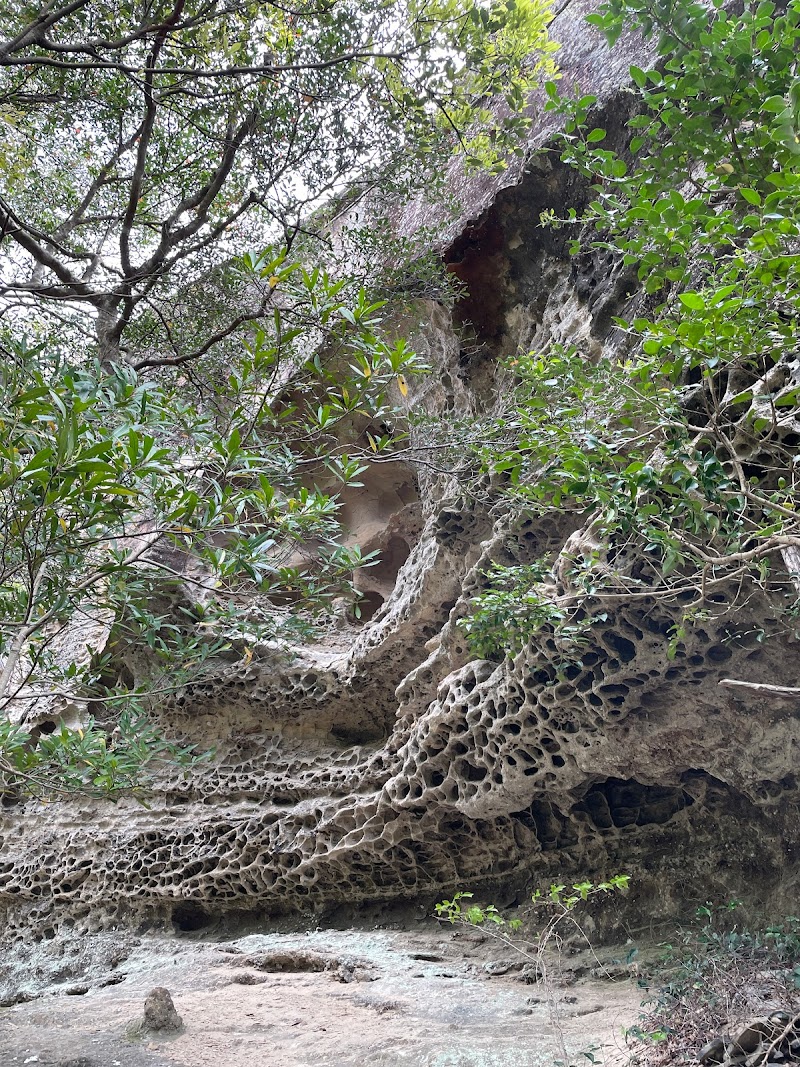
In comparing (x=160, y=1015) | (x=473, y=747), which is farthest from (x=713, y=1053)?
(x=160, y=1015)

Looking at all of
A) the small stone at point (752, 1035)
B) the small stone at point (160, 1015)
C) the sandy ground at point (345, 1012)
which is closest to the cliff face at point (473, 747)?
the sandy ground at point (345, 1012)

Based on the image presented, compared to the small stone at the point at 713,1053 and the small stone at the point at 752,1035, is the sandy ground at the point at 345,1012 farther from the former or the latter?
Answer: the small stone at the point at 752,1035

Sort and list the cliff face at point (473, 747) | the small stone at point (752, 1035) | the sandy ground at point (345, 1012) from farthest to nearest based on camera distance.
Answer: the cliff face at point (473, 747) → the sandy ground at point (345, 1012) → the small stone at point (752, 1035)

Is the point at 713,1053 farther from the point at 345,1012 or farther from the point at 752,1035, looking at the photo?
the point at 345,1012

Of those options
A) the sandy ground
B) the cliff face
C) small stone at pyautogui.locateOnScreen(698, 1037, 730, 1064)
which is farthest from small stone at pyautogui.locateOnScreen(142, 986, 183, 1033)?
small stone at pyautogui.locateOnScreen(698, 1037, 730, 1064)

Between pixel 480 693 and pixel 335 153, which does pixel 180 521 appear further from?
pixel 335 153

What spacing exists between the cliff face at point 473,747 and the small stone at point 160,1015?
217 centimetres

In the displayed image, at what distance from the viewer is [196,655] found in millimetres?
3943

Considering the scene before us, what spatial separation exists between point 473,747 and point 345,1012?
1.89 metres

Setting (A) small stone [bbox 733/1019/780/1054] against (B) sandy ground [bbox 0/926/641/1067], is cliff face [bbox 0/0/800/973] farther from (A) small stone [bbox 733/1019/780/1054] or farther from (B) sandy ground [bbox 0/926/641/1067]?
(A) small stone [bbox 733/1019/780/1054]

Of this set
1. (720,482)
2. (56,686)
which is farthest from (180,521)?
(720,482)

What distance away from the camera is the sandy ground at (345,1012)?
360 cm

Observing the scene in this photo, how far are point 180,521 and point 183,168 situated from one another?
4.66 metres

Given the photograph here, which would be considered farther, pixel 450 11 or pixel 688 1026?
pixel 450 11
